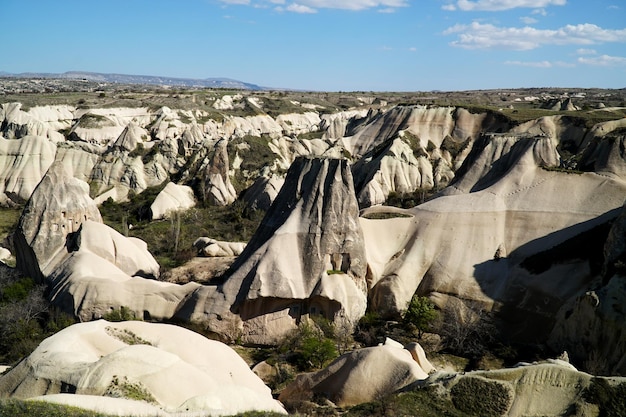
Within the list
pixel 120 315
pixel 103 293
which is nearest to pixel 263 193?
pixel 103 293

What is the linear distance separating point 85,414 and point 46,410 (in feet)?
2.10

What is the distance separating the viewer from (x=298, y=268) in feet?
66.8

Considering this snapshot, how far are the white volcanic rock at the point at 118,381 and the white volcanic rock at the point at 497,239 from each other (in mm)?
10923

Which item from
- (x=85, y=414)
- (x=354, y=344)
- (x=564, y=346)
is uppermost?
(x=85, y=414)

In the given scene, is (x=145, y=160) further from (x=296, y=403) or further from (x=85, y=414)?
(x=85, y=414)

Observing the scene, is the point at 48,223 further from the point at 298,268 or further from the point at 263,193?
the point at 263,193

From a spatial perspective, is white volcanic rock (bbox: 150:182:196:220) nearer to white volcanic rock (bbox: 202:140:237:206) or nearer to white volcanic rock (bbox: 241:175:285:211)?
white volcanic rock (bbox: 202:140:237:206)

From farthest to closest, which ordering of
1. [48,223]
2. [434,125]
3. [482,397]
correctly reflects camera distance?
[434,125] < [48,223] < [482,397]

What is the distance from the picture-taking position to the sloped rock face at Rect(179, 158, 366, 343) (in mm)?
19422

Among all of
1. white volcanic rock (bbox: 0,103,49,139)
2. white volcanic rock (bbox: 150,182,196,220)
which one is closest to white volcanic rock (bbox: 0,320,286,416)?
white volcanic rock (bbox: 150,182,196,220)

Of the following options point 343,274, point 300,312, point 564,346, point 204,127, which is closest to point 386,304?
point 343,274

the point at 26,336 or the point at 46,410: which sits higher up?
the point at 46,410

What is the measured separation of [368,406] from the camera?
482 inches

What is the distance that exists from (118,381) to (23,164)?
41574 millimetres
